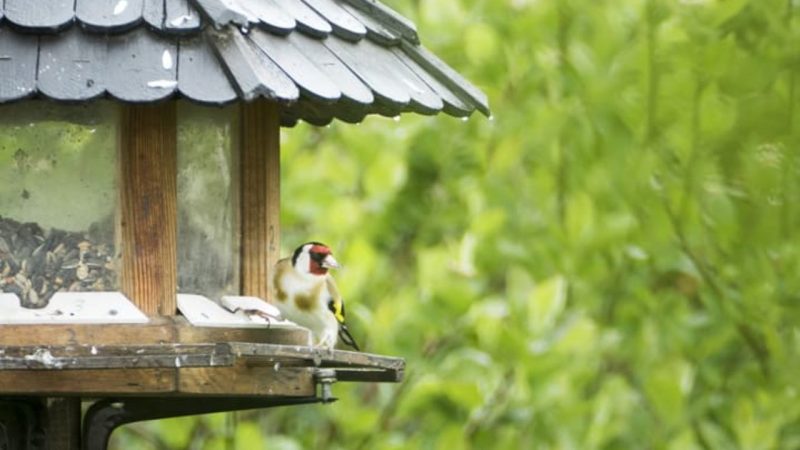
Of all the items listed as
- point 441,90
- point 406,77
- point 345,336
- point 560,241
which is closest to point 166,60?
point 406,77

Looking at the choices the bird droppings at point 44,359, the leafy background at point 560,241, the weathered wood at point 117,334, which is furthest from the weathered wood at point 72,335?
the leafy background at point 560,241

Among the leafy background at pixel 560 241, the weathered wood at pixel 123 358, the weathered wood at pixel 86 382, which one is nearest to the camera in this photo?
the weathered wood at pixel 123 358

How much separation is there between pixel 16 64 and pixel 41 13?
0.10 metres

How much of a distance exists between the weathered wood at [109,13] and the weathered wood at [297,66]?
0.62 feet

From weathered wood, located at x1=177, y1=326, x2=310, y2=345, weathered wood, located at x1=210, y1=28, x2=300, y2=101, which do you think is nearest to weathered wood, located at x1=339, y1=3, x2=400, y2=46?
weathered wood, located at x1=210, y1=28, x2=300, y2=101

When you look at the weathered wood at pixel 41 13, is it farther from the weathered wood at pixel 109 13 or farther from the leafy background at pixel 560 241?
the leafy background at pixel 560 241

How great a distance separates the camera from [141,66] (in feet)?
9.43

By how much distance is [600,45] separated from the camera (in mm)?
5703

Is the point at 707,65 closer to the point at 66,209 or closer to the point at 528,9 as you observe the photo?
the point at 528,9

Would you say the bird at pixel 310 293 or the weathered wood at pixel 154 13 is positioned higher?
the weathered wood at pixel 154 13

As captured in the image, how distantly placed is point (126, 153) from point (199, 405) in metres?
0.50

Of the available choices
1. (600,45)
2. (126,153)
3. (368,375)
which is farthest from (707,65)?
(126,153)

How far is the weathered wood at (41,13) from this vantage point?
2.89 m

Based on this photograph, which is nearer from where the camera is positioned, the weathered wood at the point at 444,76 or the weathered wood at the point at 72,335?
the weathered wood at the point at 72,335
